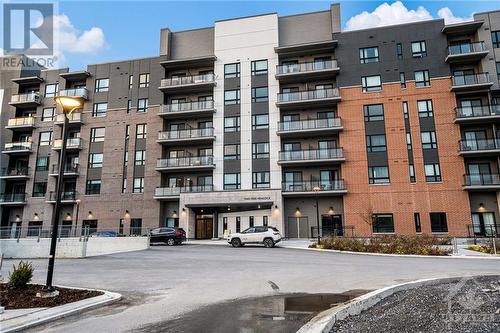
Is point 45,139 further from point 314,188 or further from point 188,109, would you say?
point 314,188

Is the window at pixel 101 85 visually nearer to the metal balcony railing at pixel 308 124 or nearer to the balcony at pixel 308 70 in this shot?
the balcony at pixel 308 70

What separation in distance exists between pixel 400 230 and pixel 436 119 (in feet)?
36.9

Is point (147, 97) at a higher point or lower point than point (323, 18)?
lower

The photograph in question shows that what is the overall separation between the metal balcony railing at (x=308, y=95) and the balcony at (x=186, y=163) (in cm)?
993

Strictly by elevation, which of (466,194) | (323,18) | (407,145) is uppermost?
(323,18)

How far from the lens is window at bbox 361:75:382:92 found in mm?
33094

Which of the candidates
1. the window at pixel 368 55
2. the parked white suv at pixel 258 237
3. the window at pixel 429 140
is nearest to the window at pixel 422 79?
the window at pixel 368 55

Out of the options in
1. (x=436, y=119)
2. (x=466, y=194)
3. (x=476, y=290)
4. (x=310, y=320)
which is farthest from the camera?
(x=436, y=119)

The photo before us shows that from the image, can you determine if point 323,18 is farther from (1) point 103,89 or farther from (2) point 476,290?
(2) point 476,290

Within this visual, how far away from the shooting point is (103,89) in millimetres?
40188

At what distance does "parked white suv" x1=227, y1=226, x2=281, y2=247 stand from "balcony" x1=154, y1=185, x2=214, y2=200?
10281 millimetres

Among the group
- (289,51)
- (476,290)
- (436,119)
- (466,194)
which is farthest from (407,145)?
(476,290)

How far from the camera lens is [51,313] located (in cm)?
618

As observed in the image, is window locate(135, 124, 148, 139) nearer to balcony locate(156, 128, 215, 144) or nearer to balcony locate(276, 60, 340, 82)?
balcony locate(156, 128, 215, 144)
